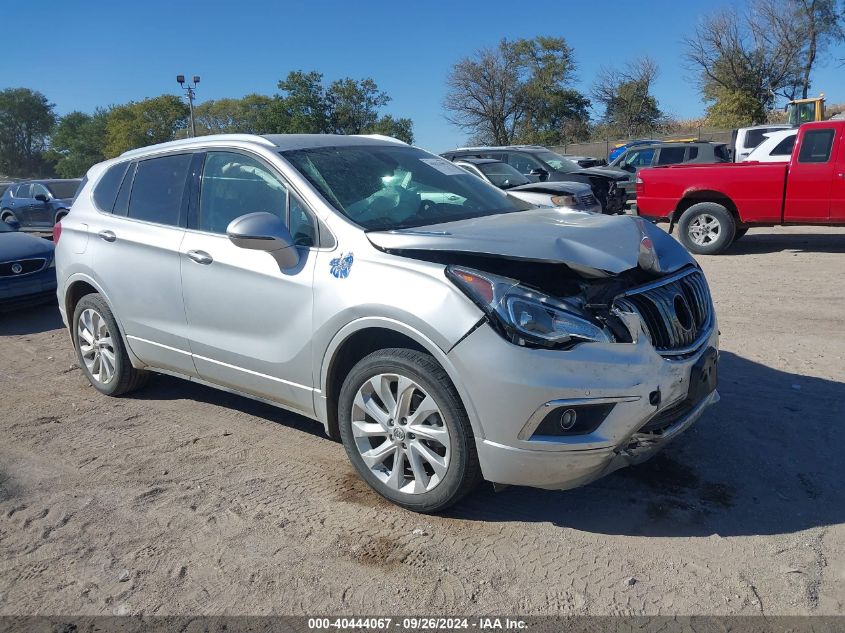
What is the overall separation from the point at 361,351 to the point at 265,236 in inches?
29.6

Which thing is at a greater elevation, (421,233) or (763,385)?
(421,233)

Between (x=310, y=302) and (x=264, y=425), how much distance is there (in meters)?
1.37

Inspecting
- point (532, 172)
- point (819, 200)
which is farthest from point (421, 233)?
point (532, 172)

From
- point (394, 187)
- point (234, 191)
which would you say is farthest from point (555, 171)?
point (234, 191)

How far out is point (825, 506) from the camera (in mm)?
3375

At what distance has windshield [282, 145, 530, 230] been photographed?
389 centimetres

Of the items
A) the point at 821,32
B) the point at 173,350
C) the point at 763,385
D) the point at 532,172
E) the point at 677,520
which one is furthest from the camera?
the point at 821,32

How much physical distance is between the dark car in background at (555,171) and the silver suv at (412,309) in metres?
10.9

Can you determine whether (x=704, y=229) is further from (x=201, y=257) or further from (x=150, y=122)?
(x=150, y=122)

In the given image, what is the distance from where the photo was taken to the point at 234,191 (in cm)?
429

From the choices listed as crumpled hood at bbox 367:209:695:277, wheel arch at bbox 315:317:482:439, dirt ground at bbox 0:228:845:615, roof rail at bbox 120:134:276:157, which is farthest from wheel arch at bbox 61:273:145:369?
crumpled hood at bbox 367:209:695:277

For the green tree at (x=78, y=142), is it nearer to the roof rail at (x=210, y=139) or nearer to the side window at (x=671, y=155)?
the side window at (x=671, y=155)

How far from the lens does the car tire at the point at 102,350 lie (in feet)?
16.6

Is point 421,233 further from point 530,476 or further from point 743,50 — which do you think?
point 743,50
